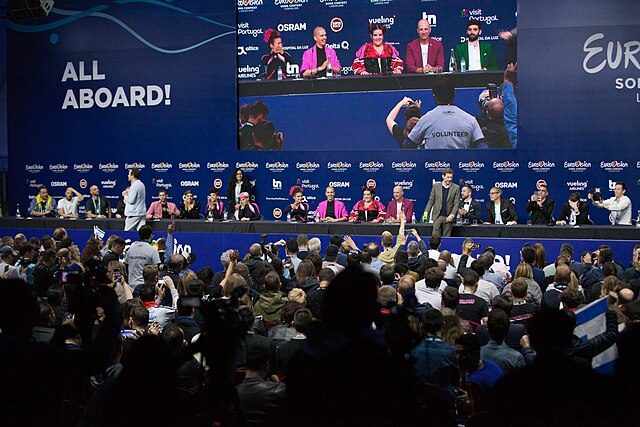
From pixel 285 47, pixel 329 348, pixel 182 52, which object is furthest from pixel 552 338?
pixel 182 52

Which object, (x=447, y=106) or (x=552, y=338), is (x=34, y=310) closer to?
(x=552, y=338)

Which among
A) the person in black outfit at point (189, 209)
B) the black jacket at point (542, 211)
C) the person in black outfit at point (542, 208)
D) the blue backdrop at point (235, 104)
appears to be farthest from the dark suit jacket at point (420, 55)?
the person in black outfit at point (189, 209)

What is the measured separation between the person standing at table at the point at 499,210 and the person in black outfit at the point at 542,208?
13.8 inches

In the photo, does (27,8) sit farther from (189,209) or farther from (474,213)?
(474,213)

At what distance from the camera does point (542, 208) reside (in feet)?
50.6

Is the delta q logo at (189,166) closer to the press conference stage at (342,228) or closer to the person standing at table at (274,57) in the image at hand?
the person standing at table at (274,57)

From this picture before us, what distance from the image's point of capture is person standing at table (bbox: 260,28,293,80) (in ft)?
59.3

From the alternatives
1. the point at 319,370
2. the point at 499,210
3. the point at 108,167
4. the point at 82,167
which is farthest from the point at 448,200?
the point at 319,370

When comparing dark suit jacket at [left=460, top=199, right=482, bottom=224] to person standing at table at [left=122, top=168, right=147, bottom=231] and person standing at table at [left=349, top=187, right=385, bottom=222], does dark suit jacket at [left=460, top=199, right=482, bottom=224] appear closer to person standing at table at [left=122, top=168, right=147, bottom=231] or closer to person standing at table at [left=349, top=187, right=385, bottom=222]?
person standing at table at [left=349, top=187, right=385, bottom=222]

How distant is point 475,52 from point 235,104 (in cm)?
568

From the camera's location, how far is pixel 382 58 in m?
17.3

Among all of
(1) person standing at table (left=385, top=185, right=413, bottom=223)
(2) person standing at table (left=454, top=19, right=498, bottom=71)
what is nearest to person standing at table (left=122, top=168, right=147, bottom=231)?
(1) person standing at table (left=385, top=185, right=413, bottom=223)

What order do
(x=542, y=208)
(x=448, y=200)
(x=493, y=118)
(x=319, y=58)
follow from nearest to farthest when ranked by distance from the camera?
(x=448, y=200), (x=542, y=208), (x=493, y=118), (x=319, y=58)

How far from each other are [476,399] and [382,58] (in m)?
13.7
